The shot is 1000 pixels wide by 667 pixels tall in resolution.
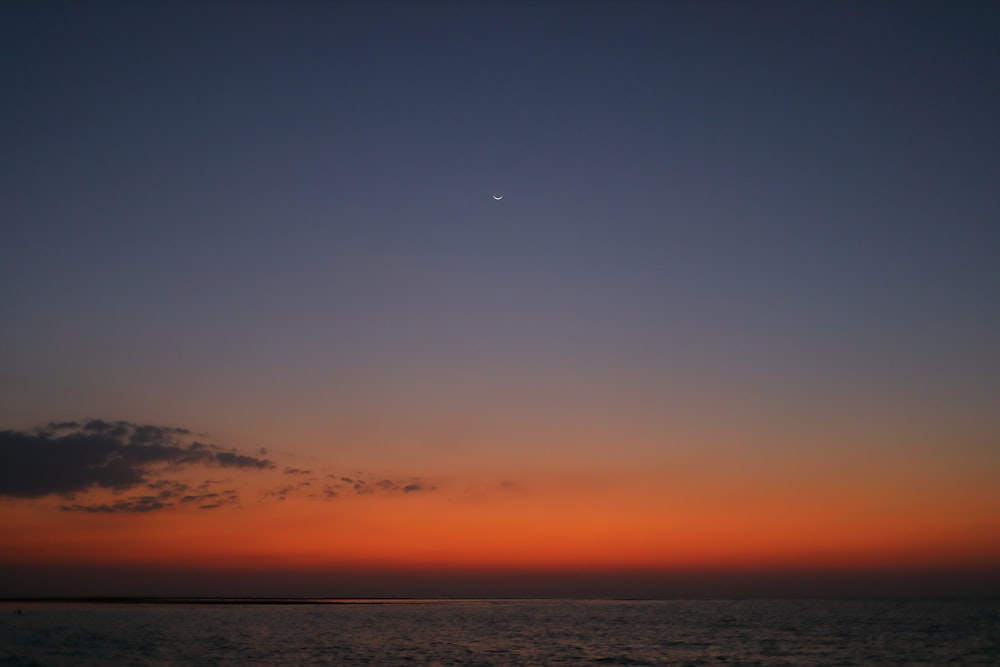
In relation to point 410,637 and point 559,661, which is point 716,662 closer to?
point 559,661

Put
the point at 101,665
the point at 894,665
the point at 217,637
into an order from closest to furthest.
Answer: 1. the point at 101,665
2. the point at 894,665
3. the point at 217,637

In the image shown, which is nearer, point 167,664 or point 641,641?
point 167,664

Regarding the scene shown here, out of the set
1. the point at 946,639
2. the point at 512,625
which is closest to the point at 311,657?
the point at 512,625

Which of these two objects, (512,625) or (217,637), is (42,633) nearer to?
(217,637)

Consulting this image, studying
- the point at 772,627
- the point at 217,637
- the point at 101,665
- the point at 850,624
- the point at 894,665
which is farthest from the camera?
the point at 850,624

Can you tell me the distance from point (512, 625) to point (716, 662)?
50.6 metres

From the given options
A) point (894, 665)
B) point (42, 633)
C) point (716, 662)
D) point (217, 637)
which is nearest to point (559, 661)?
point (716, 662)

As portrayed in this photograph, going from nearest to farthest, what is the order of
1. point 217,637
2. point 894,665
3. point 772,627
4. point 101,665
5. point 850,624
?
point 101,665 < point 894,665 < point 217,637 < point 772,627 < point 850,624

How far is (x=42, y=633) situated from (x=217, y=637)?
18.9 m

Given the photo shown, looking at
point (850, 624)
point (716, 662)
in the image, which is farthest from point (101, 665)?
point (850, 624)

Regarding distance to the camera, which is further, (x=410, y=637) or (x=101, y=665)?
(x=410, y=637)

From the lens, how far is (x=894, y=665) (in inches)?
2318

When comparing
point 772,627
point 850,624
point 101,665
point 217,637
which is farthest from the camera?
point 850,624

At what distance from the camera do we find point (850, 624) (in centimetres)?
10812
